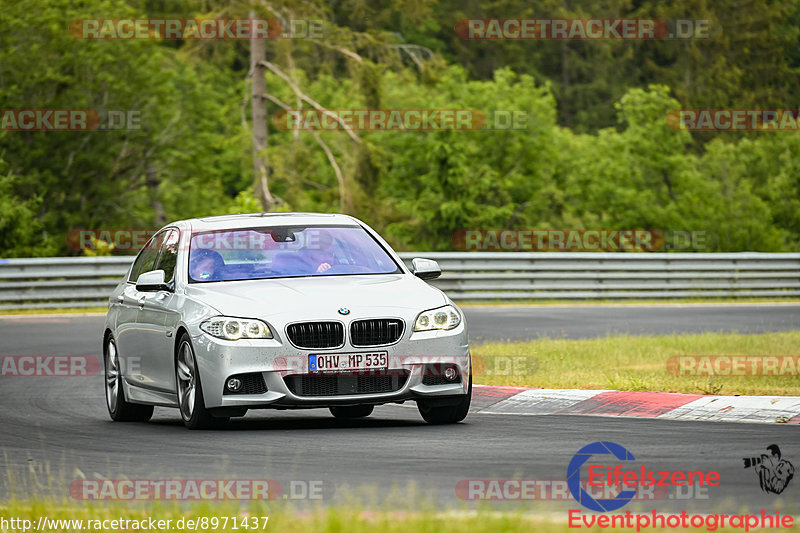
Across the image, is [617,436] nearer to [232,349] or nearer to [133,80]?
[232,349]

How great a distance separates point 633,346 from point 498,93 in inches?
1771

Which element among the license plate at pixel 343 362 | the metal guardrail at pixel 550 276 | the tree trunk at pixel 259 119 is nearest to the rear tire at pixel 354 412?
the license plate at pixel 343 362

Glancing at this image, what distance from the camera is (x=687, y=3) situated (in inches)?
3278

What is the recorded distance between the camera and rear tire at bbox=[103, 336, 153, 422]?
39.8 ft

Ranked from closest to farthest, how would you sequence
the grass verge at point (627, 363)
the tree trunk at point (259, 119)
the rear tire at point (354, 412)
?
the rear tire at point (354, 412) < the grass verge at point (627, 363) < the tree trunk at point (259, 119)

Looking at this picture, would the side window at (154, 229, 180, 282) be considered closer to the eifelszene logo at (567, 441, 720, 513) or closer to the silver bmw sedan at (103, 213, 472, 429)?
the silver bmw sedan at (103, 213, 472, 429)

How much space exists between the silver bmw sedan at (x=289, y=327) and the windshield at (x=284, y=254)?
1cm

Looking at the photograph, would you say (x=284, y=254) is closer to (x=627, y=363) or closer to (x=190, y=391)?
(x=190, y=391)

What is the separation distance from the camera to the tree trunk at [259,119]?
1652 inches

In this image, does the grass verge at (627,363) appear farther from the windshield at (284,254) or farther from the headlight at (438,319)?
the windshield at (284,254)

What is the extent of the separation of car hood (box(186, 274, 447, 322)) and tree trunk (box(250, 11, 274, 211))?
101 ft

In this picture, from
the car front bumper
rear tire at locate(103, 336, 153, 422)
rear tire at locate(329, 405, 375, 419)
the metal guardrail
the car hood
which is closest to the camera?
the car front bumper

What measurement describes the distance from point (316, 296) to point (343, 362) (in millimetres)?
584

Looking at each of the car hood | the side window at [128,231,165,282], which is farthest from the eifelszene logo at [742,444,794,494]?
the side window at [128,231,165,282]
